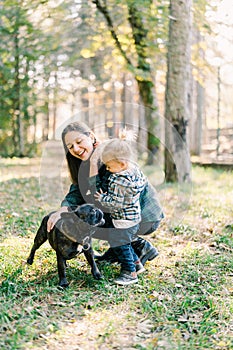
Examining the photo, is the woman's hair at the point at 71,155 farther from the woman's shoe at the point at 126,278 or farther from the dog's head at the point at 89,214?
the woman's shoe at the point at 126,278

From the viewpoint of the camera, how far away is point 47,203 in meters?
7.29

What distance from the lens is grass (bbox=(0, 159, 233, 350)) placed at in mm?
2932

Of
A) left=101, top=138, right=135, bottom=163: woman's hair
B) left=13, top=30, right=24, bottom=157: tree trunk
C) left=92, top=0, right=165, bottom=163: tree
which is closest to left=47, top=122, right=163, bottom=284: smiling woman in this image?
left=101, top=138, right=135, bottom=163: woman's hair

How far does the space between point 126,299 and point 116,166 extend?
109 cm

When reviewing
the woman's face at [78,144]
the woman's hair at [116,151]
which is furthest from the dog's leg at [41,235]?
the woman's hair at [116,151]

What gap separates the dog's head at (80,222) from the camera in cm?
353

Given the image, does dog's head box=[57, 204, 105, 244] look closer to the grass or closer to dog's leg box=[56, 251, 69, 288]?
dog's leg box=[56, 251, 69, 288]

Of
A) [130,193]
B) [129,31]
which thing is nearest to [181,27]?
[129,31]

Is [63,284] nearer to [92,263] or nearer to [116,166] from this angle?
[92,263]

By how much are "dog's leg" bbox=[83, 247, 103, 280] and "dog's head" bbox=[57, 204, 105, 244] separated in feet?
0.61

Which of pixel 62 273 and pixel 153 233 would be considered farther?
pixel 153 233

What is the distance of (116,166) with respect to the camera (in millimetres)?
3838

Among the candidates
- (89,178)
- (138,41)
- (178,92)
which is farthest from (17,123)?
(89,178)

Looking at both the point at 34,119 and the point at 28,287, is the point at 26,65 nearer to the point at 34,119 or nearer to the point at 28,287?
the point at 34,119
